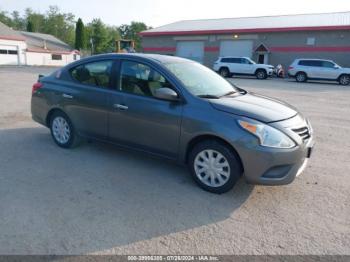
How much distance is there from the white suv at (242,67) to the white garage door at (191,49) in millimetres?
8442

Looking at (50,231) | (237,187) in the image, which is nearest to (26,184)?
(50,231)

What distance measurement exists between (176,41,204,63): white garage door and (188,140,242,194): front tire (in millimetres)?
31333

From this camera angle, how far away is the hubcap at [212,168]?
144 inches

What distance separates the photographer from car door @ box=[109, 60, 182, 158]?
395 centimetres

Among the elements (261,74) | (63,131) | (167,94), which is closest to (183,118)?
(167,94)

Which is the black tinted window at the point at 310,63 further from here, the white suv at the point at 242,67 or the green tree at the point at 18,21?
the green tree at the point at 18,21

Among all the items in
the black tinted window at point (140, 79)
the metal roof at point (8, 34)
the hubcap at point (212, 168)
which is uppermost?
the metal roof at point (8, 34)

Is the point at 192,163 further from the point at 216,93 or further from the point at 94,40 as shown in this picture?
the point at 94,40

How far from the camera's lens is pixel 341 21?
28.1 metres

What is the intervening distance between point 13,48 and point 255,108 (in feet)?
156

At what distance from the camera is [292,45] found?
28.8 meters

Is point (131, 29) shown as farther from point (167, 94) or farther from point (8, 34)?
point (167, 94)

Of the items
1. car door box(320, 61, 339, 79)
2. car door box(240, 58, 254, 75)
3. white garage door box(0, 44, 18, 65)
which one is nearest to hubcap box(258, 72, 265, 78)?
car door box(240, 58, 254, 75)

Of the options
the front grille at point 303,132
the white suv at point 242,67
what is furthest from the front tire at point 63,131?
the white suv at point 242,67
